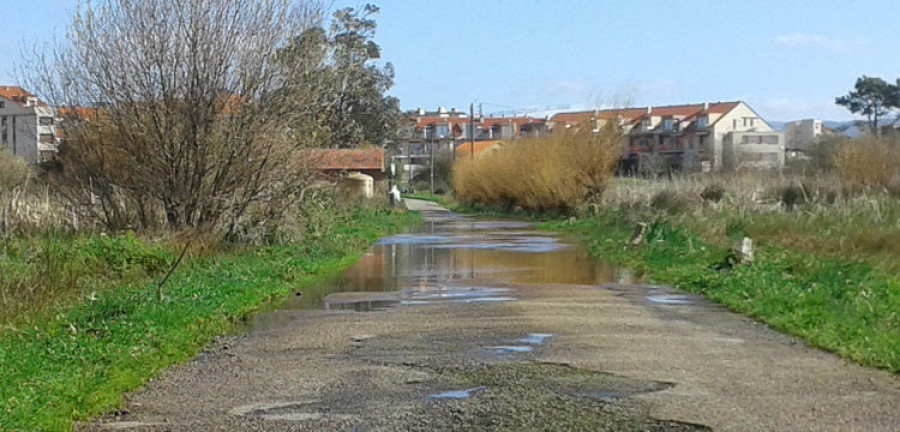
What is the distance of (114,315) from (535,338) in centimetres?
518

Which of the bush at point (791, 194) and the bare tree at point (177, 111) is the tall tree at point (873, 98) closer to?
the bush at point (791, 194)

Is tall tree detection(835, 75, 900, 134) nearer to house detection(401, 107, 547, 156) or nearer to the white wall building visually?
the white wall building

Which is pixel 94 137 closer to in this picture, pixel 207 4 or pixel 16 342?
pixel 207 4

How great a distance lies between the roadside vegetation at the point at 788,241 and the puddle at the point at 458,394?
3880 millimetres

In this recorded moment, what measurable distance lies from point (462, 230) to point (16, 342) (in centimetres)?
2824

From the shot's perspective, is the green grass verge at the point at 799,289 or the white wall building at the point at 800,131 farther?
the white wall building at the point at 800,131

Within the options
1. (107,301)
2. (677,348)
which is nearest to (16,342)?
(107,301)

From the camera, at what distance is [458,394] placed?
341 inches

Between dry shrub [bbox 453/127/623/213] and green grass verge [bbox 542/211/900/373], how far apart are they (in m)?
18.6

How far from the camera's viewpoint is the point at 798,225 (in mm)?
22016

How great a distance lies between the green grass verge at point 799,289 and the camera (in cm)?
1109

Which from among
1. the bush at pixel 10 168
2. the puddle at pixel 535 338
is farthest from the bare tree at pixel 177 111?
the puddle at pixel 535 338

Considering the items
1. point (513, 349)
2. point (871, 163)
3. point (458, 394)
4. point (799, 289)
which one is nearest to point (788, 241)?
point (799, 289)

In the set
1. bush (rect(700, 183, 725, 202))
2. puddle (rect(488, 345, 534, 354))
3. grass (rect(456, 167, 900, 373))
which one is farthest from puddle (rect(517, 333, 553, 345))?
bush (rect(700, 183, 725, 202))
